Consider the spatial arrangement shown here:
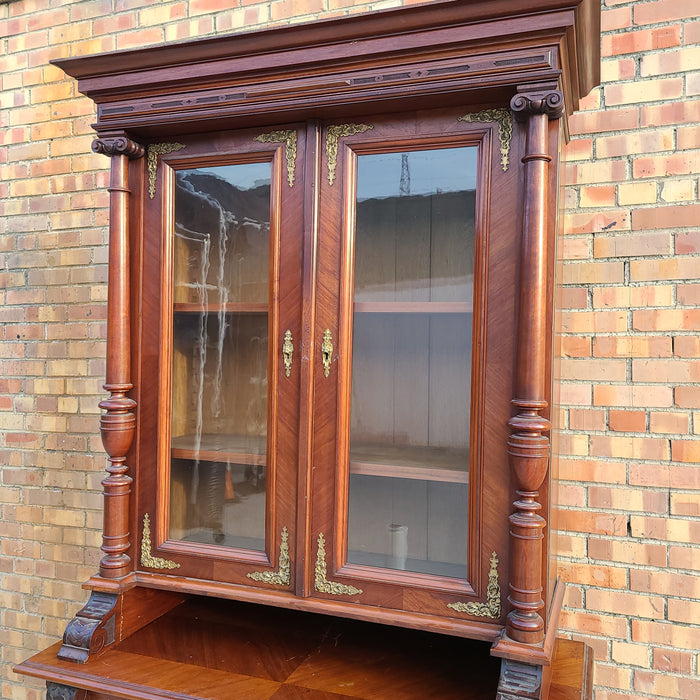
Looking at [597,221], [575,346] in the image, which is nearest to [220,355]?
[575,346]

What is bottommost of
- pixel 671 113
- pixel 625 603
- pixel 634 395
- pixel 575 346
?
pixel 625 603

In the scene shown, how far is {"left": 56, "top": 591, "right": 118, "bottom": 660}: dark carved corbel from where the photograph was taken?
129 cm

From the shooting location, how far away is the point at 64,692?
1.26 meters

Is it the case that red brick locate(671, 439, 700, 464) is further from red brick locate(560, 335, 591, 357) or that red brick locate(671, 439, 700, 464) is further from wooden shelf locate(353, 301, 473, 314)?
wooden shelf locate(353, 301, 473, 314)

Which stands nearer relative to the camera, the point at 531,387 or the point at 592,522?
the point at 531,387

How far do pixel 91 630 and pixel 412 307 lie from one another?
98cm

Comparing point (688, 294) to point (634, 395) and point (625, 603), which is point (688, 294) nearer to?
point (634, 395)

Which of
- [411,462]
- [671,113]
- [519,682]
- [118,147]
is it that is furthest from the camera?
[671,113]

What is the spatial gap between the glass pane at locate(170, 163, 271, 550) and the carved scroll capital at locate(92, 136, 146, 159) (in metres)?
0.11

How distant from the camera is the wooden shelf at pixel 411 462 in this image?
1201 mm

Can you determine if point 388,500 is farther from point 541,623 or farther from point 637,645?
point 637,645

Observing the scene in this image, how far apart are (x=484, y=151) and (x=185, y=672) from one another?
123 centimetres

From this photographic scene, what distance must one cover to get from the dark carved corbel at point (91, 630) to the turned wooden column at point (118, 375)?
0.21 ft

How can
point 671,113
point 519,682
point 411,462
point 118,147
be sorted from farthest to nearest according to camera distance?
point 671,113
point 118,147
point 411,462
point 519,682
